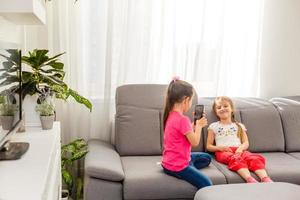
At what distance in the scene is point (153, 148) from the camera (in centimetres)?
287

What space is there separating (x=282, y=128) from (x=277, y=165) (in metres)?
0.57

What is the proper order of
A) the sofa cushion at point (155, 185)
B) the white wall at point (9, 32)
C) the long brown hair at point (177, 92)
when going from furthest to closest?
the long brown hair at point (177, 92), the sofa cushion at point (155, 185), the white wall at point (9, 32)

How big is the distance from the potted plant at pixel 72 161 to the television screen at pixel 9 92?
0.86m

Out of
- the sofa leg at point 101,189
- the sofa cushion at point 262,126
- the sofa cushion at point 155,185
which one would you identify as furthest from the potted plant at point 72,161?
the sofa cushion at point 262,126

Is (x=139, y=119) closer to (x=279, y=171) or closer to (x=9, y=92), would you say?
(x=279, y=171)

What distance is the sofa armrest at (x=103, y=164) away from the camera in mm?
2303

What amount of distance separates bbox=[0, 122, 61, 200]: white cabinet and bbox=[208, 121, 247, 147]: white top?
1370 millimetres

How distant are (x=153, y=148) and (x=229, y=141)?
62cm

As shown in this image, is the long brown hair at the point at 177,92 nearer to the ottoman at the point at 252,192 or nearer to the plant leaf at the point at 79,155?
the ottoman at the point at 252,192

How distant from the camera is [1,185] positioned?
1.31 metres

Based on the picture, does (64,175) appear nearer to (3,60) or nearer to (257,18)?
(3,60)

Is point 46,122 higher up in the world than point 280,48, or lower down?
lower down

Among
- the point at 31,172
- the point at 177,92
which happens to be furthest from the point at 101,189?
the point at 31,172

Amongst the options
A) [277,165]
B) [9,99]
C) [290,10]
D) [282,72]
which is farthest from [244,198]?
[290,10]
